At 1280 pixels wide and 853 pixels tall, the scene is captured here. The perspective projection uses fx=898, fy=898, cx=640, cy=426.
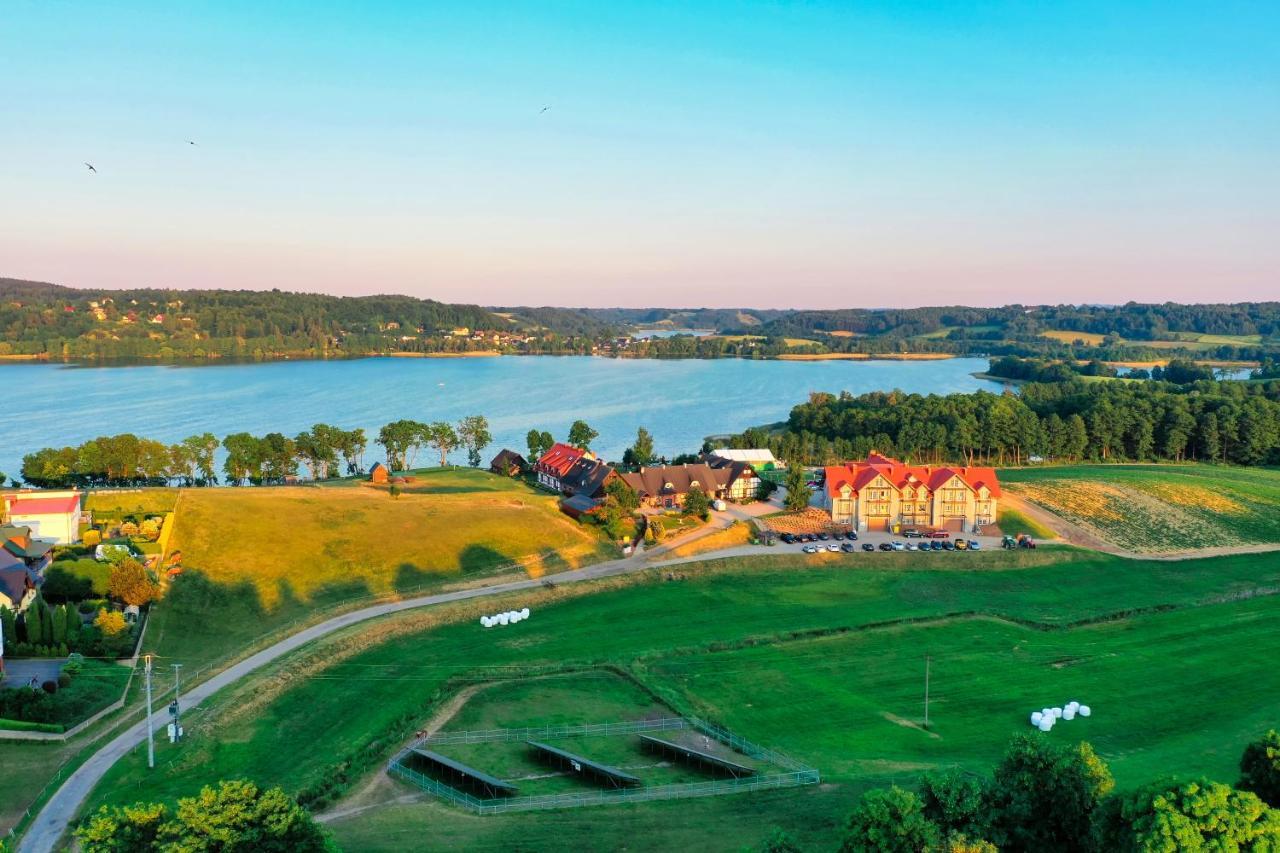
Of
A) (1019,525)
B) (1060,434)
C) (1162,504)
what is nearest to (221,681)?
(1019,525)

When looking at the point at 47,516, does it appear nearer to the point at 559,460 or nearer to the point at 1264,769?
the point at 559,460

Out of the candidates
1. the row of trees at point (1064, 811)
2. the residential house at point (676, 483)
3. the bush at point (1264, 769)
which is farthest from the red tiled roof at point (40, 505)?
the bush at point (1264, 769)

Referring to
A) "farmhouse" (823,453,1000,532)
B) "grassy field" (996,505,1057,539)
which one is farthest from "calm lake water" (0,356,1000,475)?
"grassy field" (996,505,1057,539)

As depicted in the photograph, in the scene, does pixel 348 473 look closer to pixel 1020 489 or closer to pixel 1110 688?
pixel 1020 489

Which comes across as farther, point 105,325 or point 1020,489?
point 105,325

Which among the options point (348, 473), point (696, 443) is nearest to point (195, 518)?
point (348, 473)

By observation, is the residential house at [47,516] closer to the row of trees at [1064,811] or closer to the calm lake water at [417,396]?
the calm lake water at [417,396]
